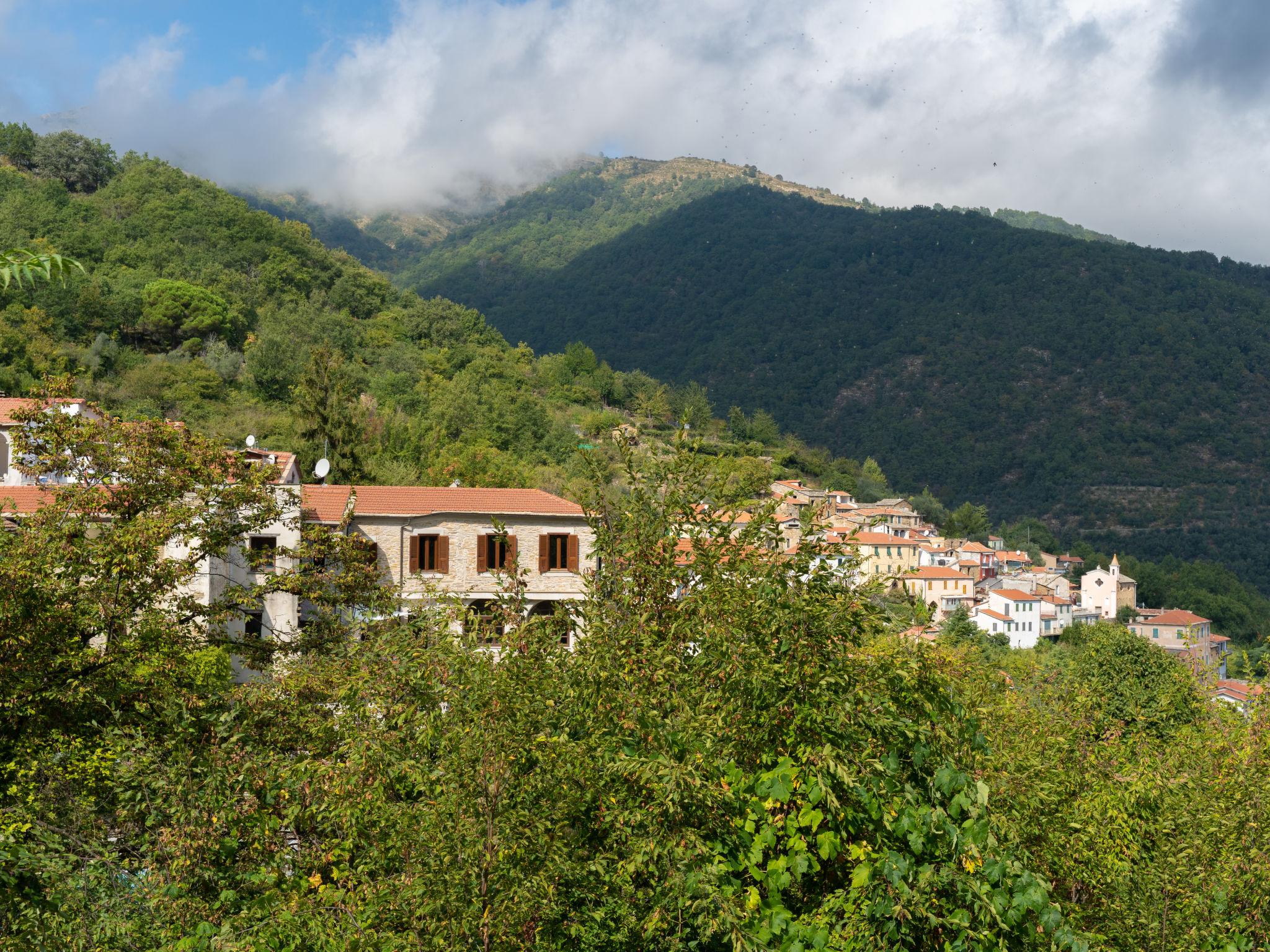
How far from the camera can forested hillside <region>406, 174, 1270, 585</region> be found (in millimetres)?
143250

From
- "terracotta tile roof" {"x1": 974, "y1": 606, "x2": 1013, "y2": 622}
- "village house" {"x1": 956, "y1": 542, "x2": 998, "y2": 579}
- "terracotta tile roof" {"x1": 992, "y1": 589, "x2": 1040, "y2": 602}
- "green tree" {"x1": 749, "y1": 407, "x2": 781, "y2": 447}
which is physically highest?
"green tree" {"x1": 749, "y1": 407, "x2": 781, "y2": 447}

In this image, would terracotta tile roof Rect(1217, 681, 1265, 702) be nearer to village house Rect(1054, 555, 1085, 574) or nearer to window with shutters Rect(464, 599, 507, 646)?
window with shutters Rect(464, 599, 507, 646)

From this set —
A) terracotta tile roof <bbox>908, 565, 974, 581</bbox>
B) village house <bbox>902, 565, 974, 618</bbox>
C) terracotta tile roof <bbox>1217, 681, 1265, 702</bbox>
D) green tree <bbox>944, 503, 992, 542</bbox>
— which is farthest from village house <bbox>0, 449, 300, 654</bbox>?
green tree <bbox>944, 503, 992, 542</bbox>

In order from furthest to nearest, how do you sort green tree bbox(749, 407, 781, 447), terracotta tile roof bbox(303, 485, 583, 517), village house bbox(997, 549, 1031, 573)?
green tree bbox(749, 407, 781, 447) < village house bbox(997, 549, 1031, 573) < terracotta tile roof bbox(303, 485, 583, 517)

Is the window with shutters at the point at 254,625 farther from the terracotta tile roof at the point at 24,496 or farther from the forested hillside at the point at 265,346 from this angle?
the forested hillside at the point at 265,346

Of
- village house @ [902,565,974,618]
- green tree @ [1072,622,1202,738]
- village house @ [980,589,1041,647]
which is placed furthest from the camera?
village house @ [902,565,974,618]

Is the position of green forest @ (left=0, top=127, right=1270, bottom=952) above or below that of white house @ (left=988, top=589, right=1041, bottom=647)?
above

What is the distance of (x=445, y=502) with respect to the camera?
27938 mm

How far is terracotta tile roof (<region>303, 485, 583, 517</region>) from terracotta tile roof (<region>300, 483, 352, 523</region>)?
2.5 inches

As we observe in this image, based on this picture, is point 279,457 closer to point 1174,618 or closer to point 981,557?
point 1174,618

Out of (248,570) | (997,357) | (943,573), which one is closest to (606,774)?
(248,570)

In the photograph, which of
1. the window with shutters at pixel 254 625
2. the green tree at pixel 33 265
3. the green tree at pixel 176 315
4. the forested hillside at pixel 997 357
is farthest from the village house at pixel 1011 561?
the green tree at pixel 33 265

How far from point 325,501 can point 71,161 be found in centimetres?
6908

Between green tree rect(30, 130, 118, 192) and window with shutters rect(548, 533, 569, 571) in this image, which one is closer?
window with shutters rect(548, 533, 569, 571)
